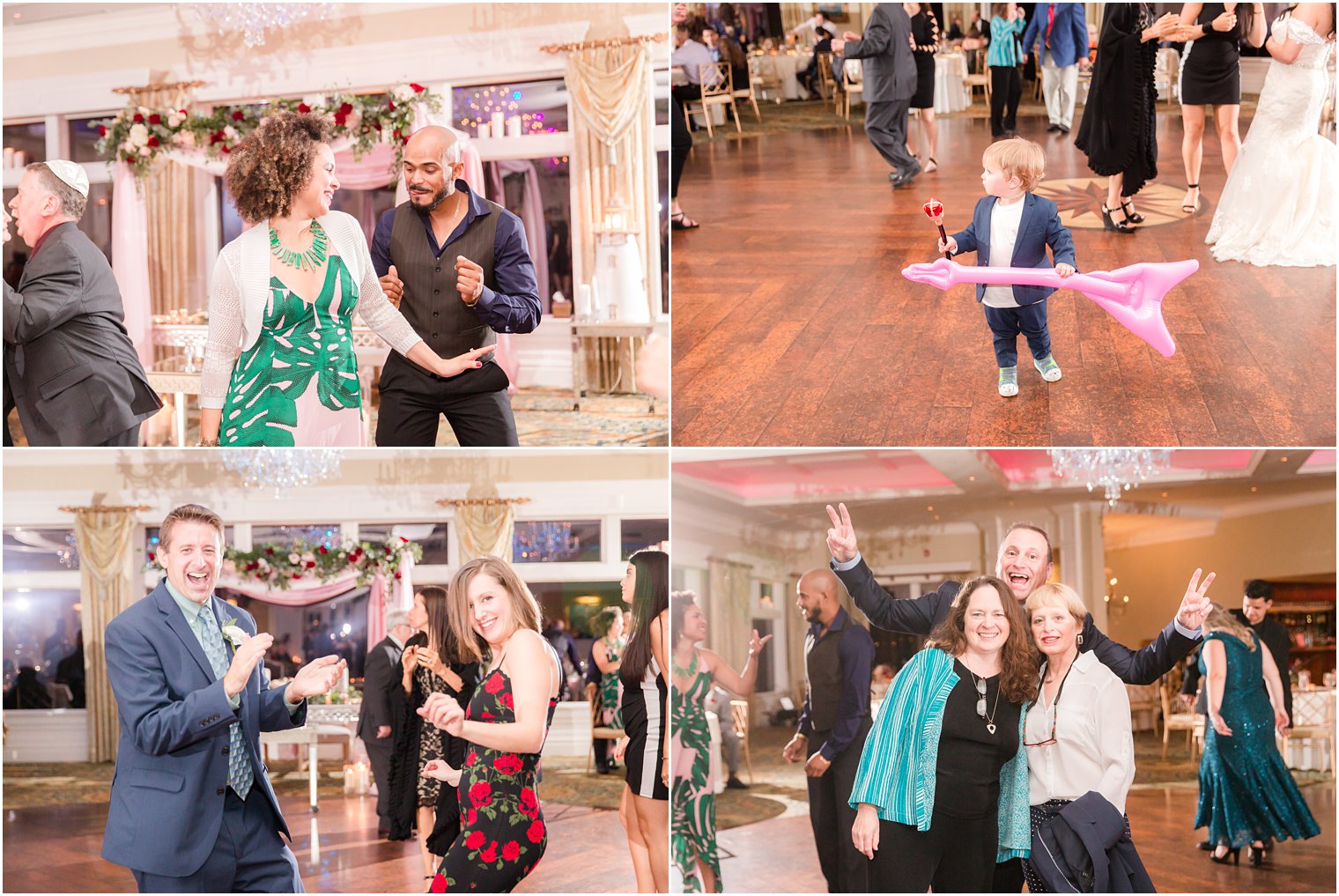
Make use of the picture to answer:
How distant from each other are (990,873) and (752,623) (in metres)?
1.02

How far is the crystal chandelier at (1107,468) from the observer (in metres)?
3.61

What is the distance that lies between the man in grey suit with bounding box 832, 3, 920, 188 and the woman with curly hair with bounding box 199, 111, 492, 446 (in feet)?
6.50

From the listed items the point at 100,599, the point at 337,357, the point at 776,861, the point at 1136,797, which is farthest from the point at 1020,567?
the point at 100,599

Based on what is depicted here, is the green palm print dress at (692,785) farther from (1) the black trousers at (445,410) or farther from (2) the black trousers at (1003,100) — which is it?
(2) the black trousers at (1003,100)

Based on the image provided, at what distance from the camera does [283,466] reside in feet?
12.1

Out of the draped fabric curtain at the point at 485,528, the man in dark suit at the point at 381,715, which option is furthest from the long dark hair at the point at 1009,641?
the man in dark suit at the point at 381,715

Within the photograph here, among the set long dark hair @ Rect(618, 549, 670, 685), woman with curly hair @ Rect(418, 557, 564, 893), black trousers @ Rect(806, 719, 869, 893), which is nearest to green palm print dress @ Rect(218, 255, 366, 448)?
woman with curly hair @ Rect(418, 557, 564, 893)

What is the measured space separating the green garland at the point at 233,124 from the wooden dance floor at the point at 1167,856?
108 inches

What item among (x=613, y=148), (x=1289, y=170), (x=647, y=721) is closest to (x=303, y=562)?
(x=647, y=721)

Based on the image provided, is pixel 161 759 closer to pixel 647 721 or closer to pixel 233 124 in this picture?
pixel 647 721

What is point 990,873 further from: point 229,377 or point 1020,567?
point 229,377

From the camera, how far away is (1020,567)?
3514 mm

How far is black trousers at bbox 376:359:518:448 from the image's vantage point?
3521 millimetres

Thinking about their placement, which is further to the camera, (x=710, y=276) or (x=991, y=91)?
(x=710, y=276)
